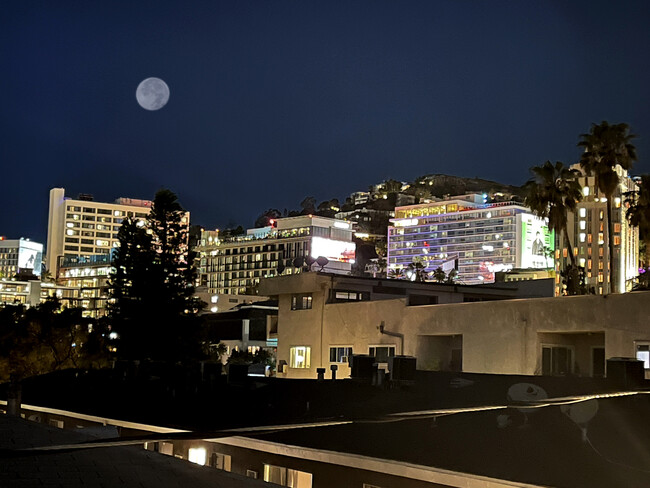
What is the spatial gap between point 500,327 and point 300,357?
15888 mm

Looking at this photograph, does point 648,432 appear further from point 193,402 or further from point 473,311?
point 473,311

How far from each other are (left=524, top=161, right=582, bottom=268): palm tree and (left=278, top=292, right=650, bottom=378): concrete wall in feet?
90.3

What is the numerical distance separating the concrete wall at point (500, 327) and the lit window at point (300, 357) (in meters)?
1.15

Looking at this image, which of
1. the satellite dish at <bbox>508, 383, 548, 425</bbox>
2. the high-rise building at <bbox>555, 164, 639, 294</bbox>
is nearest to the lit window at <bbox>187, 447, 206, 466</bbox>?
the satellite dish at <bbox>508, 383, 548, 425</bbox>

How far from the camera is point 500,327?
3925cm

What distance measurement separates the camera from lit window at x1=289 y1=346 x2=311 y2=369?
51144mm

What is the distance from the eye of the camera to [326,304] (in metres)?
50.7

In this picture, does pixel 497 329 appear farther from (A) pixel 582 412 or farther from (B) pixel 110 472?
(B) pixel 110 472

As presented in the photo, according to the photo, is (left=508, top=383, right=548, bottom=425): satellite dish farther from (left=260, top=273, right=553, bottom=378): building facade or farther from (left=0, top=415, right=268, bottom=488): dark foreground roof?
(left=260, top=273, right=553, bottom=378): building facade

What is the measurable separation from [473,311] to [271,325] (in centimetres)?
2977

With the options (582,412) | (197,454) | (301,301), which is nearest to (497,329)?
(301,301)

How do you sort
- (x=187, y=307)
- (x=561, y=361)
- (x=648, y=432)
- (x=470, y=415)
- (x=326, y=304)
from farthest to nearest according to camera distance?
1. (x=187, y=307)
2. (x=326, y=304)
3. (x=561, y=361)
4. (x=470, y=415)
5. (x=648, y=432)

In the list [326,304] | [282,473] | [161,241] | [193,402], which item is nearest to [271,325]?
[161,241]

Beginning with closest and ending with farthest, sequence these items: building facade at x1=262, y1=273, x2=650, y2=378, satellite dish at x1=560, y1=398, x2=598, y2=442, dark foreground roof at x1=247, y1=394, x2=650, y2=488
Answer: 1. dark foreground roof at x1=247, y1=394, x2=650, y2=488
2. satellite dish at x1=560, y1=398, x2=598, y2=442
3. building facade at x1=262, y1=273, x2=650, y2=378
